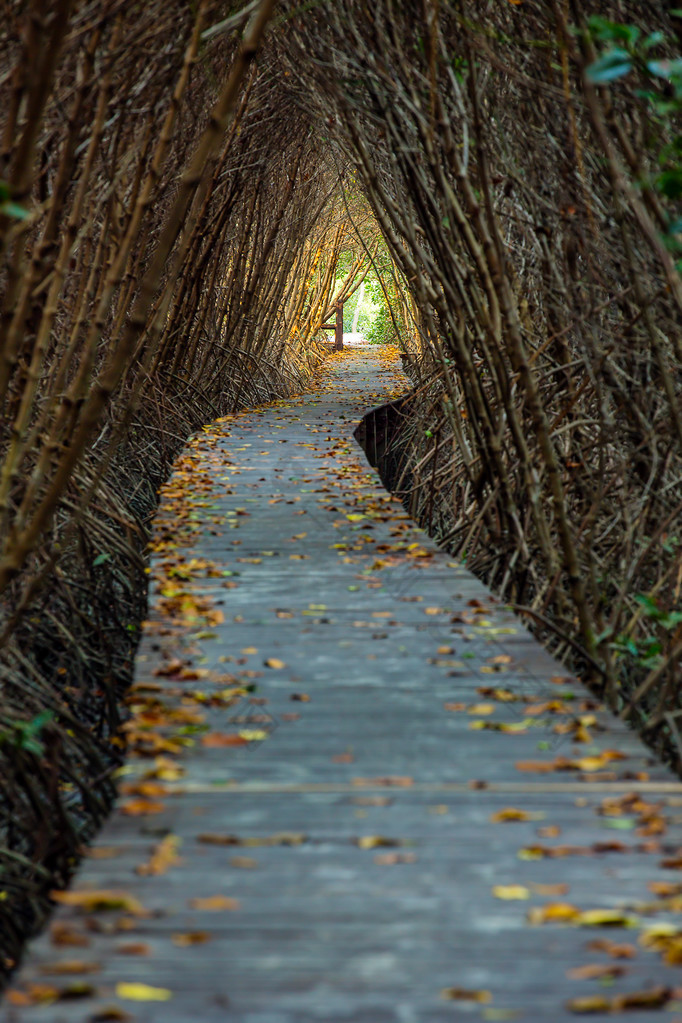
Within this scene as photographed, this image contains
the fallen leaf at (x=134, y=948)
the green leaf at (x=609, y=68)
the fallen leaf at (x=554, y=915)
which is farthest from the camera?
the green leaf at (x=609, y=68)

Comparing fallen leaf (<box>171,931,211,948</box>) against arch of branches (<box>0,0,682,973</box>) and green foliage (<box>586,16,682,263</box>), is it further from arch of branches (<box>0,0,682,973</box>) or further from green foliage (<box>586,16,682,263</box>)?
green foliage (<box>586,16,682,263</box>)

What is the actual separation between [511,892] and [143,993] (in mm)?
587

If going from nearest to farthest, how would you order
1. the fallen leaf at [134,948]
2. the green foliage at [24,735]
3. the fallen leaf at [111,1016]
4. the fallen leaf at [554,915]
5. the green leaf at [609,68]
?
the fallen leaf at [111,1016] < the fallen leaf at [134,948] < the fallen leaf at [554,915] < the green leaf at [609,68] < the green foliage at [24,735]

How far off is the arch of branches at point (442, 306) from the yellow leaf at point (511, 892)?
113 centimetres

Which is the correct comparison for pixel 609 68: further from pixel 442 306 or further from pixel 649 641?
pixel 442 306

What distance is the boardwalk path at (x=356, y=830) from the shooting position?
1.46 meters

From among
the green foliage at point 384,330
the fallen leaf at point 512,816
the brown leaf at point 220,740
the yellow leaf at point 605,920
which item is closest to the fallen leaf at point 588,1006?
the yellow leaf at point 605,920

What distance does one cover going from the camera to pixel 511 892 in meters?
1.70

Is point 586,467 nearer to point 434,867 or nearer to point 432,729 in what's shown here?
point 432,729

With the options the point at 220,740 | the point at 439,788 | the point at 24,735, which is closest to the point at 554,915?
the point at 439,788

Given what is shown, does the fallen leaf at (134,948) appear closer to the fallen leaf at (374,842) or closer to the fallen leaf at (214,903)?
the fallen leaf at (214,903)

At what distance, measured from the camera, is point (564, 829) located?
75.4 inches

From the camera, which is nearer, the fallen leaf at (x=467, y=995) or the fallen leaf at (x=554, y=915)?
the fallen leaf at (x=467, y=995)

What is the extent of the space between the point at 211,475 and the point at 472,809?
13.9 ft
